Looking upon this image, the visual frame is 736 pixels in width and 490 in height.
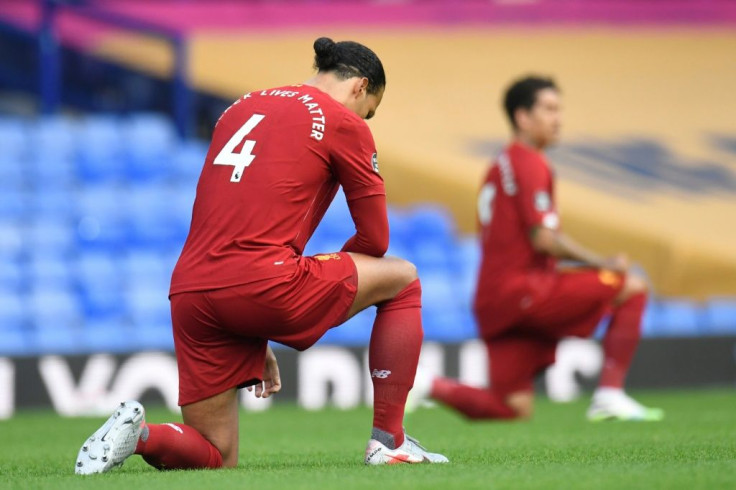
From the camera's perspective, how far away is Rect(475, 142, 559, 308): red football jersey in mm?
7264

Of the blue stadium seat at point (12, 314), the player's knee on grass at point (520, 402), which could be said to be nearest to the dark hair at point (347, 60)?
the player's knee on grass at point (520, 402)

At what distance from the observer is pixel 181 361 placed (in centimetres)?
462

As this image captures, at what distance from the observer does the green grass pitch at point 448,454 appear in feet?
13.3

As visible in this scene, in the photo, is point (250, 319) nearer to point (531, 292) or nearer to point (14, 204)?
point (531, 292)

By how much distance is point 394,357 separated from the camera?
4.62 metres

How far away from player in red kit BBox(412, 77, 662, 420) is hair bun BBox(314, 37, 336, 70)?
2794mm

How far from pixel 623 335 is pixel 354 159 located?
138 inches

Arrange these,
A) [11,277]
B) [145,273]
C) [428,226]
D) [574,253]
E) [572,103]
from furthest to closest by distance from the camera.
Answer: [572,103]
[428,226]
[145,273]
[11,277]
[574,253]

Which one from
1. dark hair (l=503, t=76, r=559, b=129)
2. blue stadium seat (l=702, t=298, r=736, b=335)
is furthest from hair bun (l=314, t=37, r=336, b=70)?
blue stadium seat (l=702, t=298, r=736, b=335)

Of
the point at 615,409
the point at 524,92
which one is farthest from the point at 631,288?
the point at 524,92

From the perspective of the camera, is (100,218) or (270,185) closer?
(270,185)

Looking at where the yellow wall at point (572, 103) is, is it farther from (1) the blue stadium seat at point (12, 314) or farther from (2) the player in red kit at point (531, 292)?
(2) the player in red kit at point (531, 292)

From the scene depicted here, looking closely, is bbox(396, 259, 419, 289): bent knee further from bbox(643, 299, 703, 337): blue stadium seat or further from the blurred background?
bbox(643, 299, 703, 337): blue stadium seat

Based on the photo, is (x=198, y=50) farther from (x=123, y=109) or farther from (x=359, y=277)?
(x=359, y=277)
